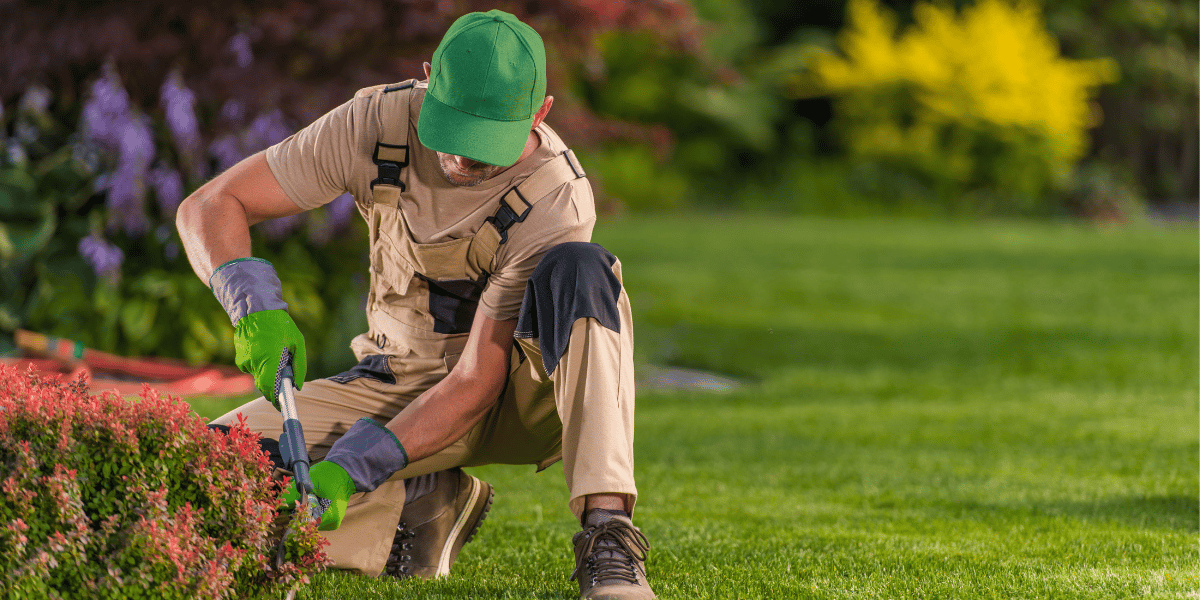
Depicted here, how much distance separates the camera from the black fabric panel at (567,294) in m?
2.72

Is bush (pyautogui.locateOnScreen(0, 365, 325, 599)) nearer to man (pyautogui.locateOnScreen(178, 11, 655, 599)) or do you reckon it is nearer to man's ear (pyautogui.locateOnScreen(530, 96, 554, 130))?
man (pyautogui.locateOnScreen(178, 11, 655, 599))

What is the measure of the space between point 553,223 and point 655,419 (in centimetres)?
365

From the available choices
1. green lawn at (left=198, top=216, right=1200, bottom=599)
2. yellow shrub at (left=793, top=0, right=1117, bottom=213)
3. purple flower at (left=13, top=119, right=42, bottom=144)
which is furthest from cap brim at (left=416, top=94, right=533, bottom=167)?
yellow shrub at (left=793, top=0, right=1117, bottom=213)

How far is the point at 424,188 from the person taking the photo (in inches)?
120

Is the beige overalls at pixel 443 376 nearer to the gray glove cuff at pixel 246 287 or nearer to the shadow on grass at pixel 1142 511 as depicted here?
the gray glove cuff at pixel 246 287

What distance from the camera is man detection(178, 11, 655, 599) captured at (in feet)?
8.94

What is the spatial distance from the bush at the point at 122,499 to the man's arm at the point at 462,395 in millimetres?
582

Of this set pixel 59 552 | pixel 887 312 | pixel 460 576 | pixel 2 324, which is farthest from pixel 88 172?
pixel 887 312

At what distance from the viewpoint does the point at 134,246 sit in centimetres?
706

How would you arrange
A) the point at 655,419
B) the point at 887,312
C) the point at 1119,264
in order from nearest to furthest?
the point at 655,419, the point at 887,312, the point at 1119,264

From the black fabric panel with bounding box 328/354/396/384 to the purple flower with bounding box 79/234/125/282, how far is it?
13.2 feet

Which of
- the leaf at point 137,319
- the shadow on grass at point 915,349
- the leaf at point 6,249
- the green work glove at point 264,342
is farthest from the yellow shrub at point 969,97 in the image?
the green work glove at point 264,342

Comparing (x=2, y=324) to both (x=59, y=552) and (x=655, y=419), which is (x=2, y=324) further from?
(x=59, y=552)

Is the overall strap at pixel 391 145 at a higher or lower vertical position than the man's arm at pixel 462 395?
higher
